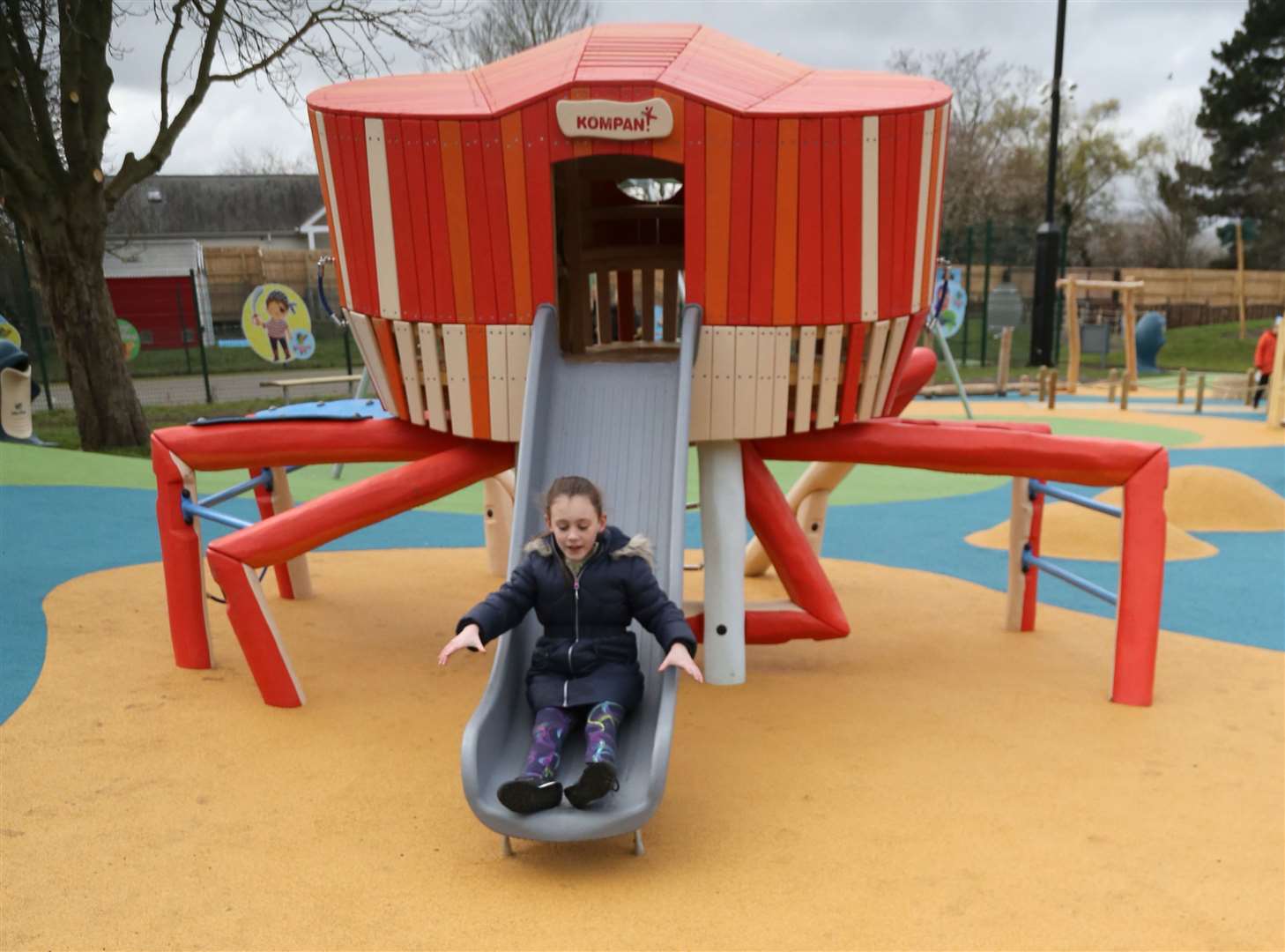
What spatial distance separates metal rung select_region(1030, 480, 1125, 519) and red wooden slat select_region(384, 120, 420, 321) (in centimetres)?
345

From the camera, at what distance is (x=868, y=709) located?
209 inches

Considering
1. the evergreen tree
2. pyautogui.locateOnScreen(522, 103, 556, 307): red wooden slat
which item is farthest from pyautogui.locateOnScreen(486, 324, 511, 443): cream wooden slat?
the evergreen tree

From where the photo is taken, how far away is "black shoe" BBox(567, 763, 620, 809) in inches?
140

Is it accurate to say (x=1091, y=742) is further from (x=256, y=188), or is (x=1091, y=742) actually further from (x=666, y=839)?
(x=256, y=188)

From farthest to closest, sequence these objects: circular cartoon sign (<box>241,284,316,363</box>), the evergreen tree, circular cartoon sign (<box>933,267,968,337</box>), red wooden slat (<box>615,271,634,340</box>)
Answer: the evergreen tree < circular cartoon sign (<box>933,267,968,337</box>) < circular cartoon sign (<box>241,284,316,363</box>) < red wooden slat (<box>615,271,634,340</box>)

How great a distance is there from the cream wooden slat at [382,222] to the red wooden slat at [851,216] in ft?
6.57

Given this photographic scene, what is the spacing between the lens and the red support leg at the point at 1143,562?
17.0 feet

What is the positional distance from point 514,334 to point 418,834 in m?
2.18

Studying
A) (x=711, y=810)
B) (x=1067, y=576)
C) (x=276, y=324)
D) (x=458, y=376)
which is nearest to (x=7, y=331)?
(x=276, y=324)

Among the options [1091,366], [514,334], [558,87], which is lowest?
[1091,366]

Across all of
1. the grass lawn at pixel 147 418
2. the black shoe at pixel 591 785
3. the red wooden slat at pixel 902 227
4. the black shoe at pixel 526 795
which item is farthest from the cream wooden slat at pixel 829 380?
the grass lawn at pixel 147 418

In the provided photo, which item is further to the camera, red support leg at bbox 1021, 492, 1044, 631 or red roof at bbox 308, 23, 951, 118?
red support leg at bbox 1021, 492, 1044, 631

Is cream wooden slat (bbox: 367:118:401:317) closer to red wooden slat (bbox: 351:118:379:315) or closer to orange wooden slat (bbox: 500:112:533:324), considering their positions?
red wooden slat (bbox: 351:118:379:315)

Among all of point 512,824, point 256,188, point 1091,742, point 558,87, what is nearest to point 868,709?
point 1091,742
